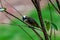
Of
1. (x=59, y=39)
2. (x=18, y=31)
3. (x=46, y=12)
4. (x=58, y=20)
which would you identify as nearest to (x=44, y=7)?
(x=46, y=12)

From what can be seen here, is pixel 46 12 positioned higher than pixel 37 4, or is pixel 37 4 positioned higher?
pixel 37 4

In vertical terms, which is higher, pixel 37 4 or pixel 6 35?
pixel 37 4

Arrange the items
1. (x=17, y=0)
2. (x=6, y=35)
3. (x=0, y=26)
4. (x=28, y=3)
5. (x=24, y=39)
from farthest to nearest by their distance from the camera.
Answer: (x=17, y=0) → (x=28, y=3) → (x=0, y=26) → (x=6, y=35) → (x=24, y=39)

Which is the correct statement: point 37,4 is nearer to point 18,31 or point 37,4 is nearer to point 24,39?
point 24,39

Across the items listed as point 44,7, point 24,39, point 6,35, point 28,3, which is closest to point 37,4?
point 24,39

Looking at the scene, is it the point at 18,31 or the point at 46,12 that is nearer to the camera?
the point at 18,31

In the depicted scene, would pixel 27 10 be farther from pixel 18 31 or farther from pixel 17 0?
pixel 18 31

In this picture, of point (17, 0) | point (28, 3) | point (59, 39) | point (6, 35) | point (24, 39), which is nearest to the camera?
point (59, 39)

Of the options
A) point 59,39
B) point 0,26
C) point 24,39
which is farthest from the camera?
point 0,26

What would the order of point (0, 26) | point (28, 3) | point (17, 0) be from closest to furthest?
1. point (0, 26)
2. point (28, 3)
3. point (17, 0)
